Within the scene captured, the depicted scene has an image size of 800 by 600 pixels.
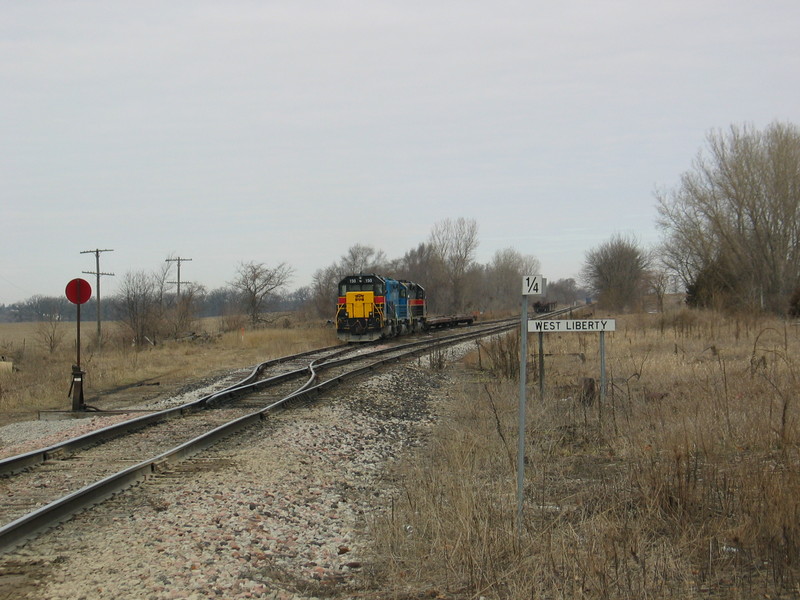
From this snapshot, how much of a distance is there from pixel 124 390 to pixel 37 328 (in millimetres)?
18894

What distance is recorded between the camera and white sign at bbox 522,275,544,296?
5086mm

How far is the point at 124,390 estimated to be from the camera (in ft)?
52.9

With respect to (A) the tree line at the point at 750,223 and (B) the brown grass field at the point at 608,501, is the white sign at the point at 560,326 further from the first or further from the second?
(A) the tree line at the point at 750,223

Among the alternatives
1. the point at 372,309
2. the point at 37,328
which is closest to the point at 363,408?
the point at 372,309

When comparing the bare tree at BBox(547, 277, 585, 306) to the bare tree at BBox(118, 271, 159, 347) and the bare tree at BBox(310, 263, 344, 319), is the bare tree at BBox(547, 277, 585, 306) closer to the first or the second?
the bare tree at BBox(310, 263, 344, 319)

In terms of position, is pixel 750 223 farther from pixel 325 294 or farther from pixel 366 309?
pixel 325 294

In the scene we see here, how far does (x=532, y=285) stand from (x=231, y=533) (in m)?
2.92

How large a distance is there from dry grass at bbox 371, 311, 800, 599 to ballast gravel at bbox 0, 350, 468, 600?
42 centimetres

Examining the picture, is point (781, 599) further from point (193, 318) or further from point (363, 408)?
point (193, 318)

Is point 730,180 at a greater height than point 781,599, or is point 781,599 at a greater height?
point 730,180

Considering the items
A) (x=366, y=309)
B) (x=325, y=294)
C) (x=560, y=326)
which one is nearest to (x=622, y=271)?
(x=325, y=294)

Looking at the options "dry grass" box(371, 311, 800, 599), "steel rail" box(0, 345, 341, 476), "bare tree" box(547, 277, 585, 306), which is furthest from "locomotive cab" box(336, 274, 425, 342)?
"bare tree" box(547, 277, 585, 306)

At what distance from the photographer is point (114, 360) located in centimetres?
2327

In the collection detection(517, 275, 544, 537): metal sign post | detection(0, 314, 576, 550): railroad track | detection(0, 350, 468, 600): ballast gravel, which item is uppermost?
detection(517, 275, 544, 537): metal sign post
